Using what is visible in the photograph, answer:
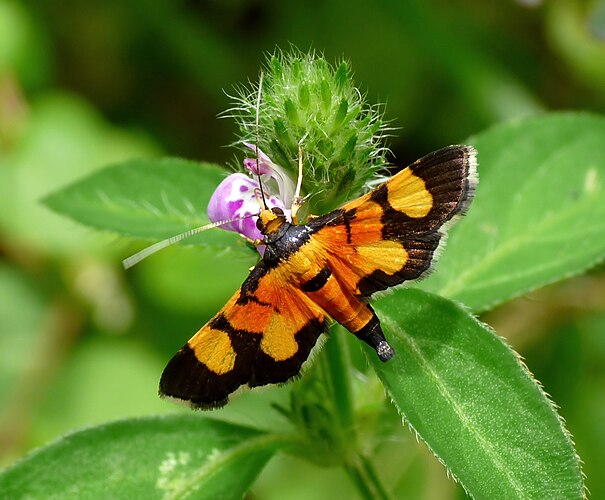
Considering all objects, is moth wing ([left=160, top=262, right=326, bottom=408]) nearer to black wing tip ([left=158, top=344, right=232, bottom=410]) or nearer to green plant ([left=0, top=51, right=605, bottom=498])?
black wing tip ([left=158, top=344, right=232, bottom=410])

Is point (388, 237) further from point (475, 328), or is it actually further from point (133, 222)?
point (133, 222)

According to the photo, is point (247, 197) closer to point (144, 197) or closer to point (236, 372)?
point (236, 372)

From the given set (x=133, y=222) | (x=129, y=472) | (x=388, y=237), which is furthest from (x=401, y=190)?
(x=129, y=472)

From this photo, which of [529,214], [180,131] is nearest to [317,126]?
[529,214]

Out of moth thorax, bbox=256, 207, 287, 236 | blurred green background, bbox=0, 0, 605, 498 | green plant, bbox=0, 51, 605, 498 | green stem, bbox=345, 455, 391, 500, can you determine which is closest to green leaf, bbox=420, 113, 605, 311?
green plant, bbox=0, 51, 605, 498

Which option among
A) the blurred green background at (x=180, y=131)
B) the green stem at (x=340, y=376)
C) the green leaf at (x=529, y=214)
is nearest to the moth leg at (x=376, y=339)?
the green stem at (x=340, y=376)
